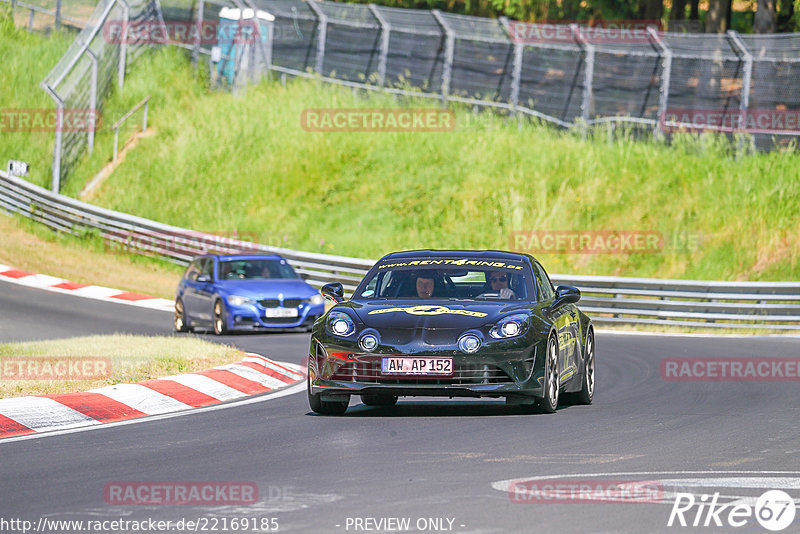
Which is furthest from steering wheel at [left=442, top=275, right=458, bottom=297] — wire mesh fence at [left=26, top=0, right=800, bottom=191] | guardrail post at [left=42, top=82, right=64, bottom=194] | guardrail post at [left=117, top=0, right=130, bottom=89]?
guardrail post at [left=117, top=0, right=130, bottom=89]

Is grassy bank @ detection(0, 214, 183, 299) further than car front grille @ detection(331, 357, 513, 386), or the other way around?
grassy bank @ detection(0, 214, 183, 299)

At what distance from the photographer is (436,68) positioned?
122 feet

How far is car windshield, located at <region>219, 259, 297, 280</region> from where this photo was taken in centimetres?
2411

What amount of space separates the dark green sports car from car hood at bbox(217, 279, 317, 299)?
1031 centimetres

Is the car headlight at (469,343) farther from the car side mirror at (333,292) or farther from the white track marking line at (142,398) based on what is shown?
the white track marking line at (142,398)

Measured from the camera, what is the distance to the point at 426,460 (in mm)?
8719

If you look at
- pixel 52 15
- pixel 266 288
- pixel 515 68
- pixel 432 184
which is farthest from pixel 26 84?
pixel 266 288

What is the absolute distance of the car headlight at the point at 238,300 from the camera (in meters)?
22.5

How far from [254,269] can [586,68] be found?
1219 cm

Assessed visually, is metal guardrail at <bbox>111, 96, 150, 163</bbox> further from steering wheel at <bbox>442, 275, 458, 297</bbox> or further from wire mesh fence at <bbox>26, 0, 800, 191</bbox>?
steering wheel at <bbox>442, 275, 458, 297</bbox>

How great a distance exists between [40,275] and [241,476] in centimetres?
2421

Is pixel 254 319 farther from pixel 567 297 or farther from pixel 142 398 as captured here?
pixel 567 297

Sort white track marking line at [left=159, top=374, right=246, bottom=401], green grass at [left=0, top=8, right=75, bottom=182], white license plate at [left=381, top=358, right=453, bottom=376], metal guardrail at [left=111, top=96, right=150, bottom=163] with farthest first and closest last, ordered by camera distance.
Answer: green grass at [left=0, top=8, right=75, bottom=182]
metal guardrail at [left=111, top=96, right=150, bottom=163]
white track marking line at [left=159, top=374, right=246, bottom=401]
white license plate at [left=381, top=358, right=453, bottom=376]

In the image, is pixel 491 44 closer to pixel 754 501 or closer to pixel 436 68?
pixel 436 68
